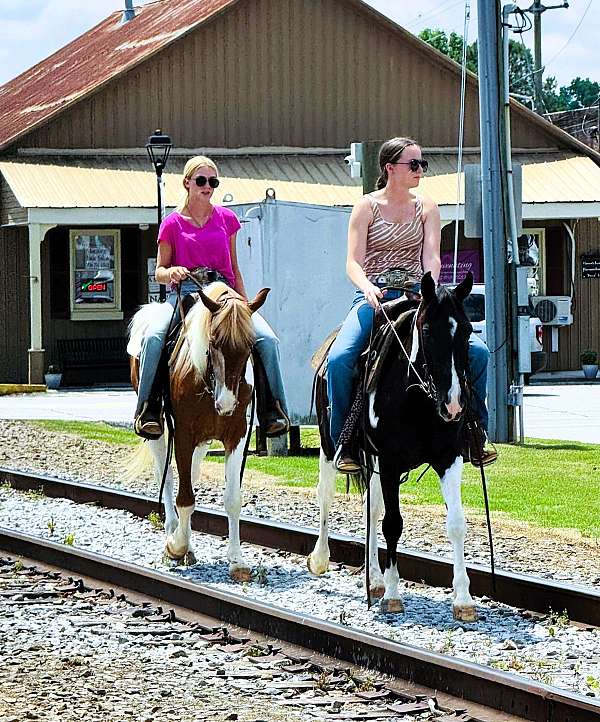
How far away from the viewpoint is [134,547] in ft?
36.8

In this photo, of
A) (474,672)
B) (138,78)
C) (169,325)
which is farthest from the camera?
(138,78)

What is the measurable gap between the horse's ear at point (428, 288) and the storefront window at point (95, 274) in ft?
84.9

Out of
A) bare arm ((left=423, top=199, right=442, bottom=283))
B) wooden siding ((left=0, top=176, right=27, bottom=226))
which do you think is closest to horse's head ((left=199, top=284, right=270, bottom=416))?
bare arm ((left=423, top=199, right=442, bottom=283))

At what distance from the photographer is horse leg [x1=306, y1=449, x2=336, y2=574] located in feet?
31.1

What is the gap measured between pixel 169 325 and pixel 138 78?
2475cm

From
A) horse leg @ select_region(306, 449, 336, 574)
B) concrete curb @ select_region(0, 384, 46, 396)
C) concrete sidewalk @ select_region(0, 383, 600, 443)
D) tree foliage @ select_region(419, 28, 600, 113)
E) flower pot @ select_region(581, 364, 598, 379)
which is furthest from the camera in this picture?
tree foliage @ select_region(419, 28, 600, 113)

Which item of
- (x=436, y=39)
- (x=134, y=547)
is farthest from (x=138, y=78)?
(x=436, y=39)

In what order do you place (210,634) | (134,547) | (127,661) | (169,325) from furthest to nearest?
(134,547)
(169,325)
(210,634)
(127,661)

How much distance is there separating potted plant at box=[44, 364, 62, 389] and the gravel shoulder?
477 inches

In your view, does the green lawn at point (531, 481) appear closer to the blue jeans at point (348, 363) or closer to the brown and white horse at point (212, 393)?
the brown and white horse at point (212, 393)

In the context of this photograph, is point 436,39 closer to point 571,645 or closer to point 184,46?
point 184,46

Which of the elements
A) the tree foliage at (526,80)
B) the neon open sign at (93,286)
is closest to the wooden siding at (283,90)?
the neon open sign at (93,286)

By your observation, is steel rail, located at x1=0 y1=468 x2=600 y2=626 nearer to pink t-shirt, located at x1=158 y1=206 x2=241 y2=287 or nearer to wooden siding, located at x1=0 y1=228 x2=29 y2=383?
pink t-shirt, located at x1=158 y1=206 x2=241 y2=287

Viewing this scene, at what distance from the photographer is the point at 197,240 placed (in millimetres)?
10086
